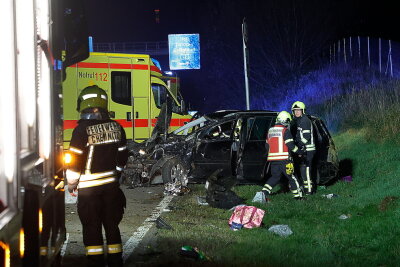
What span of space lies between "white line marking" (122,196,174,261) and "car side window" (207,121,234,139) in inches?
64.2

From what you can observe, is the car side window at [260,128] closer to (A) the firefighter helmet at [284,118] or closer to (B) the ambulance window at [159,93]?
(A) the firefighter helmet at [284,118]

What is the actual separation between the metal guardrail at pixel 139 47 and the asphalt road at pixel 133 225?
2261 inches

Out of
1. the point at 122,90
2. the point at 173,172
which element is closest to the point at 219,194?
the point at 173,172

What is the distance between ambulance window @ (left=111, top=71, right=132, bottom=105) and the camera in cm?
1694

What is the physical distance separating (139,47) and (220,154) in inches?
2386

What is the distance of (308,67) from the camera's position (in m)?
33.1

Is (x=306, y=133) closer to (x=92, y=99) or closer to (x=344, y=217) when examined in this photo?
(x=344, y=217)

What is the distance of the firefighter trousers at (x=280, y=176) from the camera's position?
10.3 metres

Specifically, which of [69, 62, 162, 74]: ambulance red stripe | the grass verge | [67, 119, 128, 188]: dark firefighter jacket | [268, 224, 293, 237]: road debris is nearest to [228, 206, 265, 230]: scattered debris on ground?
the grass verge

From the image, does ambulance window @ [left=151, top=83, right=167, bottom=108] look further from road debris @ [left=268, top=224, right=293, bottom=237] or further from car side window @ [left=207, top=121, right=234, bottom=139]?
road debris @ [left=268, top=224, right=293, bottom=237]

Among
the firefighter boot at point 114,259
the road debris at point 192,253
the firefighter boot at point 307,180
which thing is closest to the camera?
the firefighter boot at point 114,259

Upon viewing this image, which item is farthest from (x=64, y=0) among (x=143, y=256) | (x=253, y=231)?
(x=253, y=231)

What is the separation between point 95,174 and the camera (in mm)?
5215

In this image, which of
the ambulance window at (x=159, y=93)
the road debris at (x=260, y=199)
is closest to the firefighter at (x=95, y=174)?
the road debris at (x=260, y=199)
